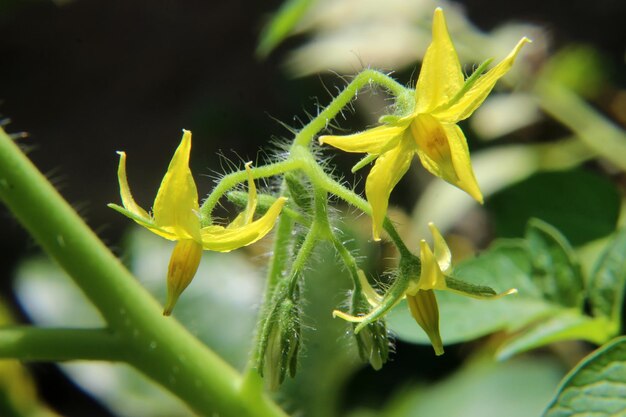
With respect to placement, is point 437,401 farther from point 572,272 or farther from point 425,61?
point 425,61

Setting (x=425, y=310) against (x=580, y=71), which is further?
(x=580, y=71)

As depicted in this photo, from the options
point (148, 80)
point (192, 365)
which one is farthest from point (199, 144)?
point (192, 365)

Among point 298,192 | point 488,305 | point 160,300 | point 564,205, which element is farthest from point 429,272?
point 160,300

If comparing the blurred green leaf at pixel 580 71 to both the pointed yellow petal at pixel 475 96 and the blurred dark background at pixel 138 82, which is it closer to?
the blurred dark background at pixel 138 82

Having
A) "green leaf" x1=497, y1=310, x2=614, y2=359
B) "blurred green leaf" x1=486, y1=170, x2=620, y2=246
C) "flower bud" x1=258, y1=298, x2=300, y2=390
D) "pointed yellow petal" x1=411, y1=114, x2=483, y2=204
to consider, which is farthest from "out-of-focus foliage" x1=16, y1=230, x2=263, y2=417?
"pointed yellow petal" x1=411, y1=114, x2=483, y2=204

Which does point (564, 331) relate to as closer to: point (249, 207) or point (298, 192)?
point (298, 192)

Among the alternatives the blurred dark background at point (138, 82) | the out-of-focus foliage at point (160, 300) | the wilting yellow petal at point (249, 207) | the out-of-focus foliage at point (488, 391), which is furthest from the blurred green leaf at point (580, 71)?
the wilting yellow petal at point (249, 207)
